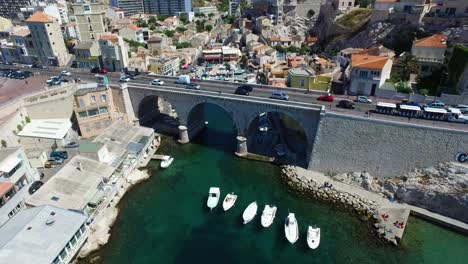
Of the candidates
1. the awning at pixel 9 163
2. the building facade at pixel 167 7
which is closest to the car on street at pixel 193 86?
the awning at pixel 9 163

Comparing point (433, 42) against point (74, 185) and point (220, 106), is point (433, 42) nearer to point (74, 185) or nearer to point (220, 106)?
point (220, 106)

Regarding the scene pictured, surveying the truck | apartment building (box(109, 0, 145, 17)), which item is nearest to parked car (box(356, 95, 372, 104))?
the truck

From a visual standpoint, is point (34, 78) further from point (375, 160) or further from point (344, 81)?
point (375, 160)

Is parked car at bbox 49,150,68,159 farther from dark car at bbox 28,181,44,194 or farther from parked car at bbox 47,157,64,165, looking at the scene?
dark car at bbox 28,181,44,194

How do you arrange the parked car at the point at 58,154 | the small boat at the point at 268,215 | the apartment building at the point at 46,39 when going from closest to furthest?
the small boat at the point at 268,215 < the parked car at the point at 58,154 < the apartment building at the point at 46,39

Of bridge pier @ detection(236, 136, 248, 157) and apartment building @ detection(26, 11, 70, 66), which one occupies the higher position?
apartment building @ detection(26, 11, 70, 66)

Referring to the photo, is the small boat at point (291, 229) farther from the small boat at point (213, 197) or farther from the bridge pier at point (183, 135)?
the bridge pier at point (183, 135)
